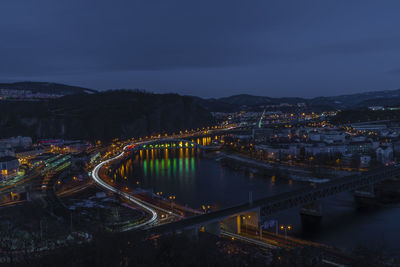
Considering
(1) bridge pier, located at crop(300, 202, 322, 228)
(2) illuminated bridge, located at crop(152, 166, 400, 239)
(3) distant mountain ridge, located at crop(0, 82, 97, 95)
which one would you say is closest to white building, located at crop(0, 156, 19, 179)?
(2) illuminated bridge, located at crop(152, 166, 400, 239)

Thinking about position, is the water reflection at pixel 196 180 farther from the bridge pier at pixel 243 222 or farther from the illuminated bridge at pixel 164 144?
the illuminated bridge at pixel 164 144

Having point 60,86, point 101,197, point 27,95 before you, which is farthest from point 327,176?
point 60,86

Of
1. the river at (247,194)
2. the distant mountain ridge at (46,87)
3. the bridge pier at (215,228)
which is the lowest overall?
the river at (247,194)

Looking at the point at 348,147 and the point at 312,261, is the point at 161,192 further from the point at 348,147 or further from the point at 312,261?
the point at 348,147

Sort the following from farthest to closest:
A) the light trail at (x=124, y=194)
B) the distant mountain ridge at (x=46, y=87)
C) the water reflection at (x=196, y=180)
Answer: the distant mountain ridge at (x=46, y=87)
the water reflection at (x=196, y=180)
the light trail at (x=124, y=194)

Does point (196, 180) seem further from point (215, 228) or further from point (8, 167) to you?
point (8, 167)

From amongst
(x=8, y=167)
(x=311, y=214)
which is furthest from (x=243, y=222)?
(x=8, y=167)

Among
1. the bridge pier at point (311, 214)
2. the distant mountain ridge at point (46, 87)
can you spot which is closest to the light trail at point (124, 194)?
the bridge pier at point (311, 214)

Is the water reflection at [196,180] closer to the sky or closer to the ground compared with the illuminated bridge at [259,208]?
closer to the ground
